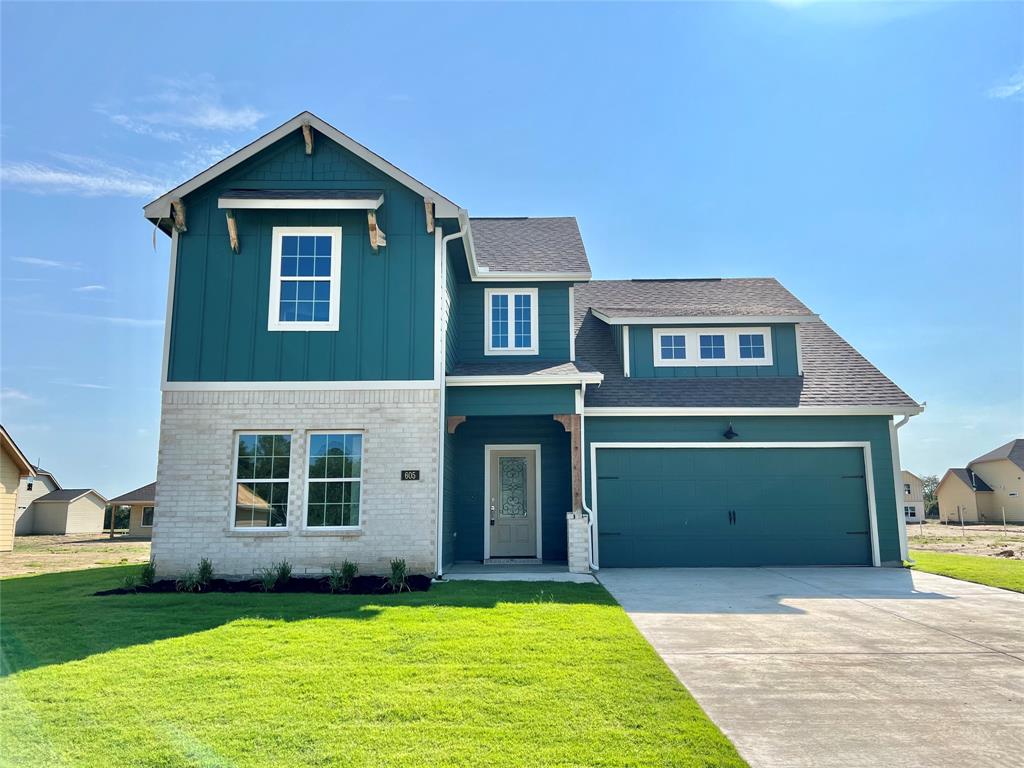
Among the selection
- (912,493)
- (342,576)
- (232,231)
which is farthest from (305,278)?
(912,493)

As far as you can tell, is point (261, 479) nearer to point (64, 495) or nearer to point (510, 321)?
point (510, 321)

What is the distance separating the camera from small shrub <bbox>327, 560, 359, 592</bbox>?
975 centimetres

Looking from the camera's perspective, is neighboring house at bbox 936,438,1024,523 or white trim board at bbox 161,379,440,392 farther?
neighboring house at bbox 936,438,1024,523

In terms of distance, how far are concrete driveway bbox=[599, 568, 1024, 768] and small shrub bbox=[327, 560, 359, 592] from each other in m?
4.02

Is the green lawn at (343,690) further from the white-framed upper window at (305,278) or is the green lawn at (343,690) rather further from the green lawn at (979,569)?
the green lawn at (979,569)

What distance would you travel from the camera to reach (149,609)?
8.38 m

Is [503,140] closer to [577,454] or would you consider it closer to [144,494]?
[577,454]

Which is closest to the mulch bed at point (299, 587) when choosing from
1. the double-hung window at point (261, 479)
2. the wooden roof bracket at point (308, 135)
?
the double-hung window at point (261, 479)

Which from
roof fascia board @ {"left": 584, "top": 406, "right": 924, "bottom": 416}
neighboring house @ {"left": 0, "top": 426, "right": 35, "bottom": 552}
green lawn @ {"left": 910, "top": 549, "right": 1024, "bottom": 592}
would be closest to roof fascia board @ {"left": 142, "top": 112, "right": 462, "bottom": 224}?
roof fascia board @ {"left": 584, "top": 406, "right": 924, "bottom": 416}

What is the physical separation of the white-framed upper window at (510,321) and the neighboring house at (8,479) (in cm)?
1907

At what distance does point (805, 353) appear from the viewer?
52.1 ft

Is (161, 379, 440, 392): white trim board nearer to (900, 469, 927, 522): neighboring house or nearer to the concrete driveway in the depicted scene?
the concrete driveway

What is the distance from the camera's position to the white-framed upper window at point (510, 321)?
45.9 ft

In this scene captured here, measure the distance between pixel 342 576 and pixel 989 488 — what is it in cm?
5008
